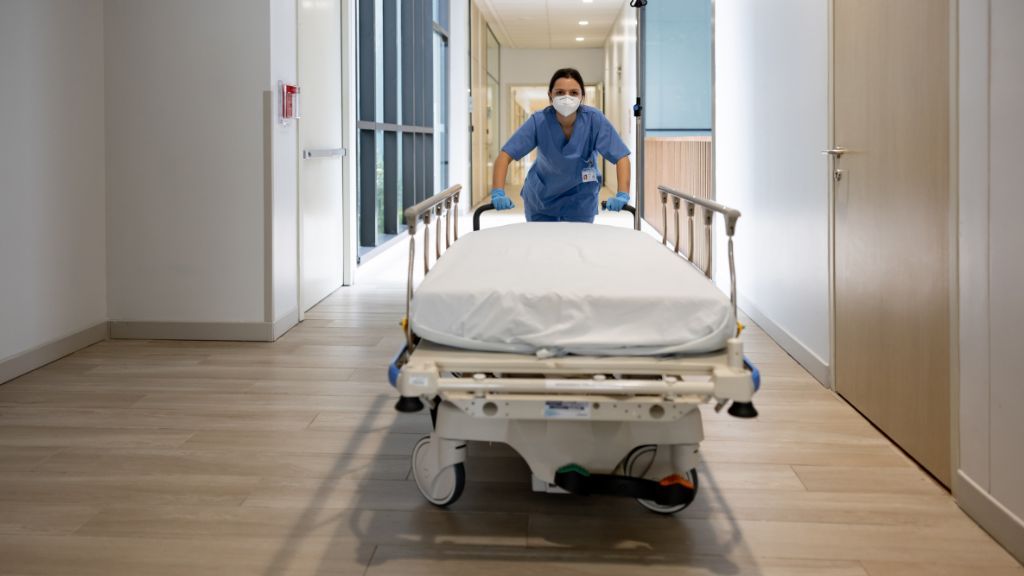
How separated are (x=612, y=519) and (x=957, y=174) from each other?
139 cm

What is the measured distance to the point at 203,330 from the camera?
5203 millimetres

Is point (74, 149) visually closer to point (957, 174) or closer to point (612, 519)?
point (612, 519)

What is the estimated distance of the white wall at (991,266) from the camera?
95.6 inches

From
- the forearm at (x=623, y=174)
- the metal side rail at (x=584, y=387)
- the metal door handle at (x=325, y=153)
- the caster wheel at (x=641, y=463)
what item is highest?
the metal door handle at (x=325, y=153)

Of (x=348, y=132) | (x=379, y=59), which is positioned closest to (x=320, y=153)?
(x=348, y=132)

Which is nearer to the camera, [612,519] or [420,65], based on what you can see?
[612,519]

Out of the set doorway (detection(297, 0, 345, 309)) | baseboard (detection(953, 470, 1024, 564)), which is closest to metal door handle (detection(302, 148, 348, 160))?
doorway (detection(297, 0, 345, 309))

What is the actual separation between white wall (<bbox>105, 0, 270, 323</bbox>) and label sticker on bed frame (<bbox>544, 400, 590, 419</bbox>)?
3206 mm

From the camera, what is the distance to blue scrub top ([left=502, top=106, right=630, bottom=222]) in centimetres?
453

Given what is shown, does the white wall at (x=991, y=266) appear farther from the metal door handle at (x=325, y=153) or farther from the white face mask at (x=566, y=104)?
the metal door handle at (x=325, y=153)

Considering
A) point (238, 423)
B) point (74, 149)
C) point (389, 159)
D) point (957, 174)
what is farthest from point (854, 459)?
point (389, 159)

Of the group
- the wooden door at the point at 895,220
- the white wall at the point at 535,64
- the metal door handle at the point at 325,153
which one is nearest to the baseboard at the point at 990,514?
the wooden door at the point at 895,220

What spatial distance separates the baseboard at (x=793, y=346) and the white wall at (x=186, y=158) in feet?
8.96

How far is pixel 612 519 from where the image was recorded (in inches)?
107
